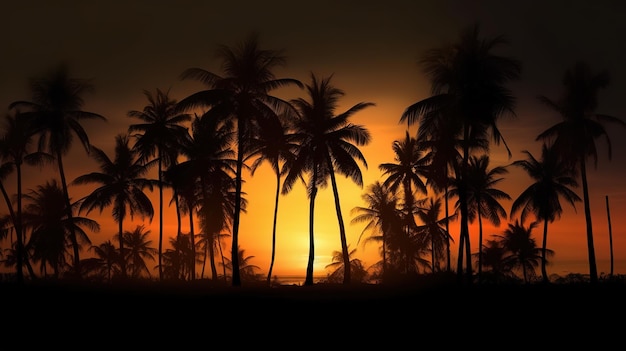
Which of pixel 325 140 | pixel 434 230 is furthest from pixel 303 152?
pixel 434 230

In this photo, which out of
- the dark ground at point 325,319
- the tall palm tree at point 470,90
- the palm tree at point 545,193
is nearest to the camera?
the dark ground at point 325,319

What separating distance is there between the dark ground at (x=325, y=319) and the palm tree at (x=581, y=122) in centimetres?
1381

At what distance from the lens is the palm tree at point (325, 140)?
134ft

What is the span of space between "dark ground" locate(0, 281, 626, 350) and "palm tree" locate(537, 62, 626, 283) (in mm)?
13809

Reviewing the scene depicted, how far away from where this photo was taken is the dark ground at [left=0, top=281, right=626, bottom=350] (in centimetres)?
1795

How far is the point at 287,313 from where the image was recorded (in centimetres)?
2306

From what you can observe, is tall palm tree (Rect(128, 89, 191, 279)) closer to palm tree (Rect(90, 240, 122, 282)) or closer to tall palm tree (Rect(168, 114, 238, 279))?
tall palm tree (Rect(168, 114, 238, 279))

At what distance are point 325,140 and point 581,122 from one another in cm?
1824

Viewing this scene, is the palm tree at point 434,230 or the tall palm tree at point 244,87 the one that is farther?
the palm tree at point 434,230

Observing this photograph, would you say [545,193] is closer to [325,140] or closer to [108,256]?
[325,140]

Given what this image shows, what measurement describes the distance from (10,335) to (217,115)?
66.6 ft

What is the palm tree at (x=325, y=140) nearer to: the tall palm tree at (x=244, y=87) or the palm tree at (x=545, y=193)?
the tall palm tree at (x=244, y=87)

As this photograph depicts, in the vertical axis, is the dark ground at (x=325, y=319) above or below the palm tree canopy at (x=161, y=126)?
below

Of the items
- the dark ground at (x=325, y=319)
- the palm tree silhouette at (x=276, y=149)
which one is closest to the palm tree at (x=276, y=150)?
the palm tree silhouette at (x=276, y=149)
